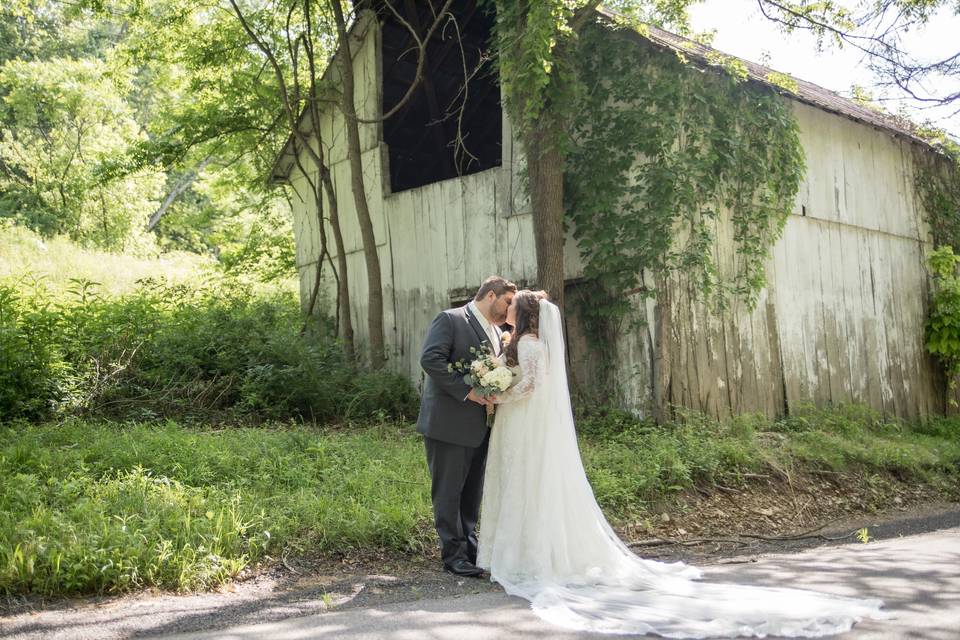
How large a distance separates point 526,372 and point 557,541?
120 centimetres

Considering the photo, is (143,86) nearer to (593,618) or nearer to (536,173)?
(536,173)

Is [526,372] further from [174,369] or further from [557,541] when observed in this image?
[174,369]

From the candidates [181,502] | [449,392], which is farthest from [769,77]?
[181,502]

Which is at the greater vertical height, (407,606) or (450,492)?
(450,492)

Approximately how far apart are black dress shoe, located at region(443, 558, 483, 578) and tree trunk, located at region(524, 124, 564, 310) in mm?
5081

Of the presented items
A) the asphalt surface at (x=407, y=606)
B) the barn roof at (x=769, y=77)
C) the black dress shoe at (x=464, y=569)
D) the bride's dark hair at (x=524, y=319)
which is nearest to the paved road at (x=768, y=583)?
the asphalt surface at (x=407, y=606)

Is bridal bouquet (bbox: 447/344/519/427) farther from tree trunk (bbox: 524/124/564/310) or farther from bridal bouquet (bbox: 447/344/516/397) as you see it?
tree trunk (bbox: 524/124/564/310)

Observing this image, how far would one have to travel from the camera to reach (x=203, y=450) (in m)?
8.04

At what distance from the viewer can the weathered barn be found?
36.9 ft

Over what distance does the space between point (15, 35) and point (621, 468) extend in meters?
29.8

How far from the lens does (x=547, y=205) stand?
1078 cm

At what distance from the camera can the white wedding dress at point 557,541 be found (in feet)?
15.6

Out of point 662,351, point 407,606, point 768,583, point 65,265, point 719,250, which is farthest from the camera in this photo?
point 65,265

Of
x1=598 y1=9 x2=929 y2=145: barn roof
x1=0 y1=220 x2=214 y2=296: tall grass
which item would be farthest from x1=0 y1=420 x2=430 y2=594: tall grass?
x1=0 y1=220 x2=214 y2=296: tall grass
